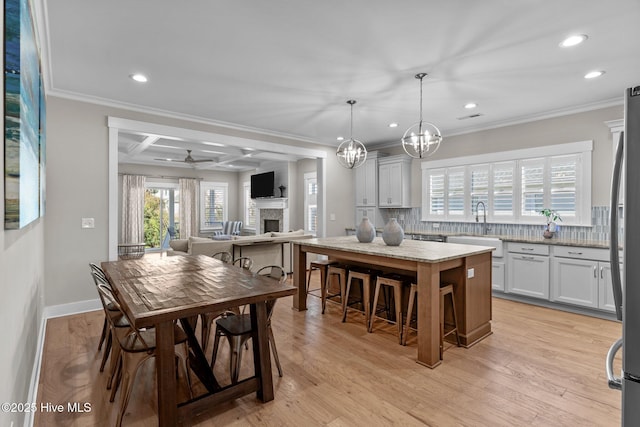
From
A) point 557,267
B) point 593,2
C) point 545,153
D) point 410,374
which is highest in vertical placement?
point 593,2

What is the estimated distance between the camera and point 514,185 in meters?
5.03

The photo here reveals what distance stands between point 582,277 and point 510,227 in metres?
1.30

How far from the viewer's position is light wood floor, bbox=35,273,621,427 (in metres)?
2.03

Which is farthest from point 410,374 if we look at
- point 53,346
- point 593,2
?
point 53,346

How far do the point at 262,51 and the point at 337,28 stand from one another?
74cm

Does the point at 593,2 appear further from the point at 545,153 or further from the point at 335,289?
the point at 335,289

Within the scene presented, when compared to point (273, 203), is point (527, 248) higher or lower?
lower

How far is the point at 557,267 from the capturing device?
4.13 m

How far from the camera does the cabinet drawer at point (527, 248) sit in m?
4.24

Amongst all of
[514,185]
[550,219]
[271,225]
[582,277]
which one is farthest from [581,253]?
[271,225]

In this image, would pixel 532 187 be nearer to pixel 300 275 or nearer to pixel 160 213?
pixel 300 275

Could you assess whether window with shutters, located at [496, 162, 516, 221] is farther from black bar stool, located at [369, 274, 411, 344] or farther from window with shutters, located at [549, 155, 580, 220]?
black bar stool, located at [369, 274, 411, 344]

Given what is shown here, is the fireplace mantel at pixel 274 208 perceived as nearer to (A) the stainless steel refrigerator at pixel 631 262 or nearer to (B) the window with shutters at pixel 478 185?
(B) the window with shutters at pixel 478 185

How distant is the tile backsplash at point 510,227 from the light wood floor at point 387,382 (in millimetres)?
1306
